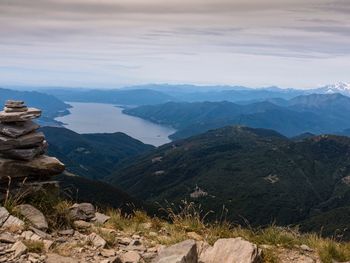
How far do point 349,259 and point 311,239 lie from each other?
181 centimetres

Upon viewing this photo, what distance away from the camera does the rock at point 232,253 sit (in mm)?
11130

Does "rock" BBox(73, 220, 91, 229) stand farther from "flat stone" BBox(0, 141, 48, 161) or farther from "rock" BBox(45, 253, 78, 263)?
"flat stone" BBox(0, 141, 48, 161)

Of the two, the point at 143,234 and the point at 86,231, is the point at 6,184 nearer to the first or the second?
the point at 86,231

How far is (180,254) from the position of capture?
10.4 m

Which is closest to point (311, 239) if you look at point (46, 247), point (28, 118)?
point (46, 247)

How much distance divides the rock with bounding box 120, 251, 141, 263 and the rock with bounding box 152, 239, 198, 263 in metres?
0.75

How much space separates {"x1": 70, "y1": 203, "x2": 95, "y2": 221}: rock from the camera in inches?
615

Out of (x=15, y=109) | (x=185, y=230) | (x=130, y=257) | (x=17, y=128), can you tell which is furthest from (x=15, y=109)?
(x=130, y=257)

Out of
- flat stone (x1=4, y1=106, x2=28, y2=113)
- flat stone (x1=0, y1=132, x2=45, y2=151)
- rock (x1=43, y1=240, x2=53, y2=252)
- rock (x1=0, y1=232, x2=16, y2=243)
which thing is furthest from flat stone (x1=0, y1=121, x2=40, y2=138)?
rock (x1=43, y1=240, x2=53, y2=252)

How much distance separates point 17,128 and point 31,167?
194 centimetres

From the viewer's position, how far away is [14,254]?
10688 mm

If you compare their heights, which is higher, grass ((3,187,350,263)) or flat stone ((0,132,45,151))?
flat stone ((0,132,45,151))

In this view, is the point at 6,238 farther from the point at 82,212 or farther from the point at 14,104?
the point at 14,104

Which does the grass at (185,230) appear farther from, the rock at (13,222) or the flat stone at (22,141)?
the flat stone at (22,141)
